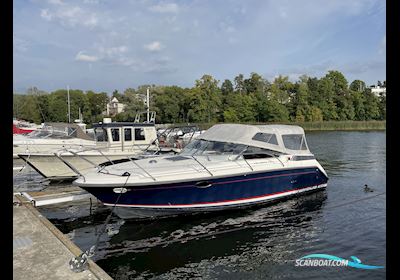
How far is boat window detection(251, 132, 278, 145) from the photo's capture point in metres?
11.7

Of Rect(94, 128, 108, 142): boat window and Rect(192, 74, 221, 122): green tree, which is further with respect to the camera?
Rect(192, 74, 221, 122): green tree

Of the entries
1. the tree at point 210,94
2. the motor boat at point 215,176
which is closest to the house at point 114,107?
the tree at point 210,94

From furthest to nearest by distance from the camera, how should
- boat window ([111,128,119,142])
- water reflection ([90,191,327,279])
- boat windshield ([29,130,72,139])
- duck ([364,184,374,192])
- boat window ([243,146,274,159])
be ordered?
boat windshield ([29,130,72,139]) < boat window ([111,128,119,142]) < duck ([364,184,374,192]) < boat window ([243,146,274,159]) < water reflection ([90,191,327,279])

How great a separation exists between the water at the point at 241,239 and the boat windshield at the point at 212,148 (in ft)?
6.43

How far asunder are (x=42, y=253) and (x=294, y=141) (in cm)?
907

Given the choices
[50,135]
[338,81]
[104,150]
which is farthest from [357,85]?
[50,135]

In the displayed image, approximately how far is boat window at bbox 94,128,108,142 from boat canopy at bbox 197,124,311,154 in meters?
6.26

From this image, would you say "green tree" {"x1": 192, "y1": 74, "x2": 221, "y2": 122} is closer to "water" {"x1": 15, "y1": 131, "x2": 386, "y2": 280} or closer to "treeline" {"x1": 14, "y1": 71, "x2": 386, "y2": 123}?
"treeline" {"x1": 14, "y1": 71, "x2": 386, "y2": 123}

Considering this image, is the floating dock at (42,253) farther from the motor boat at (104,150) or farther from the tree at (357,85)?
A: the tree at (357,85)

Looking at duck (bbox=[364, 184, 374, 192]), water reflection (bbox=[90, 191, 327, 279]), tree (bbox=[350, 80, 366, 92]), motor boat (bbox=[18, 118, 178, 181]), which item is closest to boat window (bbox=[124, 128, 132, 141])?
motor boat (bbox=[18, 118, 178, 181])

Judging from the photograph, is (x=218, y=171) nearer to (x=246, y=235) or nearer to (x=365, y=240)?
(x=246, y=235)

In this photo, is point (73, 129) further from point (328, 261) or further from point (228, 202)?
point (328, 261)

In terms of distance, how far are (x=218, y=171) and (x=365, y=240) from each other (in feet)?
13.3

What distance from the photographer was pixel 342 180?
15.7 meters
